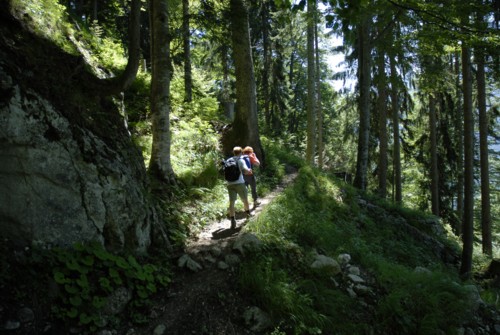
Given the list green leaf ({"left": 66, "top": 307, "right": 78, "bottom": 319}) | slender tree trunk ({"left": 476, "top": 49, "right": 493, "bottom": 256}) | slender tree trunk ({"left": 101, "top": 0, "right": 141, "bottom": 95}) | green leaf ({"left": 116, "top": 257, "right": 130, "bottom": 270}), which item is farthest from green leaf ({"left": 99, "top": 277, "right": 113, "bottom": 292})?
slender tree trunk ({"left": 476, "top": 49, "right": 493, "bottom": 256})

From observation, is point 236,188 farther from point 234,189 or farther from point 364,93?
point 364,93

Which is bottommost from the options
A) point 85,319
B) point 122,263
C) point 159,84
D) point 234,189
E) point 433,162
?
point 85,319

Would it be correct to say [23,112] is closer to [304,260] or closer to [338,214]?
[304,260]

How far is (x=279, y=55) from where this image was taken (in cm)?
2366

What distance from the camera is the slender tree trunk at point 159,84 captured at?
7.03 m

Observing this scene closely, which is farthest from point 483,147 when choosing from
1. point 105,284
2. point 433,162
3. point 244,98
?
point 105,284

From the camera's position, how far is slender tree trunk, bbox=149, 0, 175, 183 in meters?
7.03

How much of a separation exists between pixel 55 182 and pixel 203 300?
2.33m

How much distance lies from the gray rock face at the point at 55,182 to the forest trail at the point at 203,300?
84 centimetres

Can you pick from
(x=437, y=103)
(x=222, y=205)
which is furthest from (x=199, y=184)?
(x=437, y=103)

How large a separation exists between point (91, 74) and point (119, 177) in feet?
6.86

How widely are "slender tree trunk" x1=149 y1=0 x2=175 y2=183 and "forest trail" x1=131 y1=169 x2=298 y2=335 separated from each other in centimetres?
226

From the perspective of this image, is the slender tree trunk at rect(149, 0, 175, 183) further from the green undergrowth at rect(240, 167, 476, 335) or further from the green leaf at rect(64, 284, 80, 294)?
the green leaf at rect(64, 284, 80, 294)

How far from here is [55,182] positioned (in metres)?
4.08
